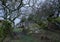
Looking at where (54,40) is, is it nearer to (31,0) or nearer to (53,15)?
(31,0)

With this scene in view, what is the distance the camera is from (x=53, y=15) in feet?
47.8

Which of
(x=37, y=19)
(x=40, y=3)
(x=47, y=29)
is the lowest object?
(x=47, y=29)

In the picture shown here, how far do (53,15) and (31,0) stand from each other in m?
3.47

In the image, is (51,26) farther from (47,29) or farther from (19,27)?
(19,27)

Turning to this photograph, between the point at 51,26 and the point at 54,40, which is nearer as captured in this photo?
the point at 54,40

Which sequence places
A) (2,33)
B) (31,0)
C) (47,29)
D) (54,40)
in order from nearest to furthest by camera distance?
(2,33) → (54,40) → (31,0) → (47,29)

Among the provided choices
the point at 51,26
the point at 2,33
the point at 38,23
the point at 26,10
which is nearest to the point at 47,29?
the point at 51,26

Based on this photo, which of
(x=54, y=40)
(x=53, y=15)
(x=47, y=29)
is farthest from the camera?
(x=53, y=15)

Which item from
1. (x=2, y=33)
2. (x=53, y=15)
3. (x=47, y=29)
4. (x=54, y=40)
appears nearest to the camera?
(x=2, y=33)

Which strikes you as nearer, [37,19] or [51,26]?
[37,19]

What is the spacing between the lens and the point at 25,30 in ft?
39.0

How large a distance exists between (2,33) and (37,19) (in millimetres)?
4883

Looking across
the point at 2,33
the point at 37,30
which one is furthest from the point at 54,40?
the point at 2,33

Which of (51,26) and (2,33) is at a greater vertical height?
(2,33)
